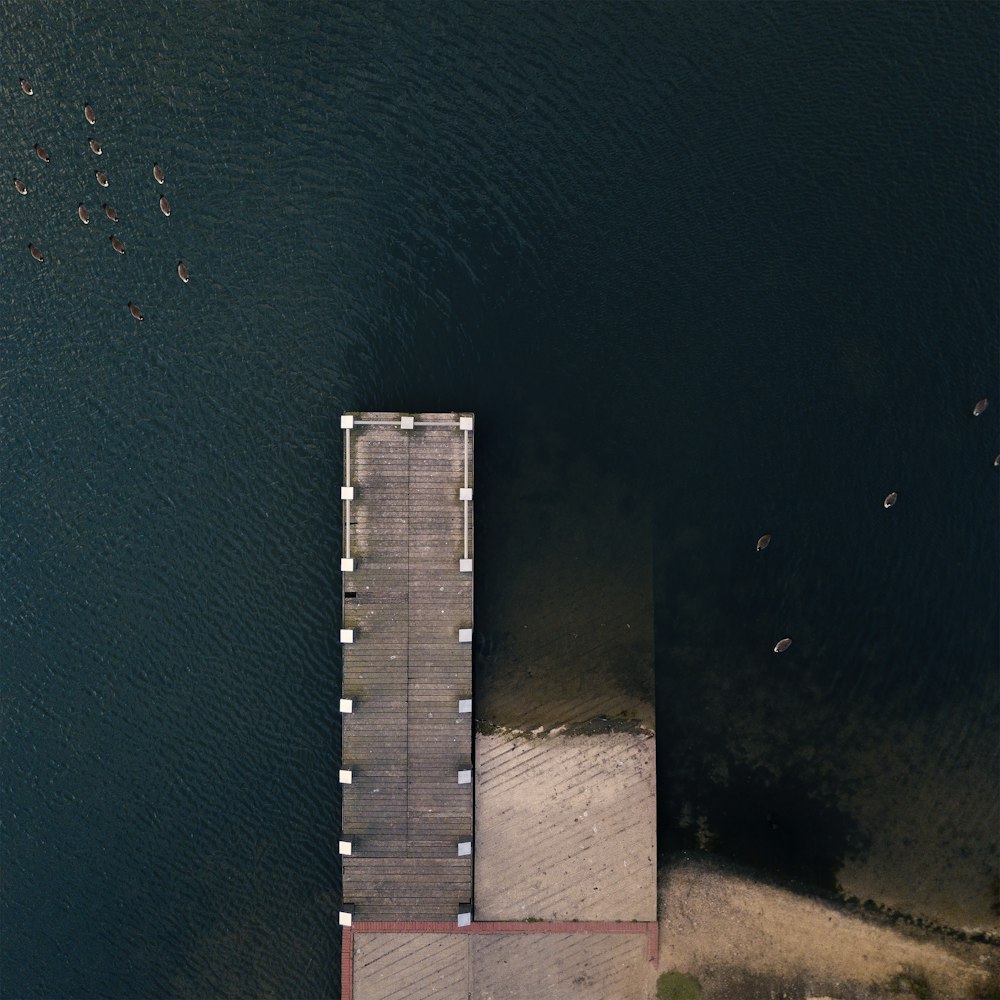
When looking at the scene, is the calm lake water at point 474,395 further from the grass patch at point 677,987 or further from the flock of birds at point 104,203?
the grass patch at point 677,987

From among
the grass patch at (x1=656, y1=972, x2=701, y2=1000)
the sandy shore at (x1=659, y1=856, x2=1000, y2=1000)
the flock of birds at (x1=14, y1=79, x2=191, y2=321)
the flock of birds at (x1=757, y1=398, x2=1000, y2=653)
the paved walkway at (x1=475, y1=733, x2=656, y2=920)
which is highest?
the flock of birds at (x1=14, y1=79, x2=191, y2=321)

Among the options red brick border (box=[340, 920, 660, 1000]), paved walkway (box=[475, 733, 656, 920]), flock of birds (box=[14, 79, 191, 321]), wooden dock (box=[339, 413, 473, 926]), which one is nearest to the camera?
wooden dock (box=[339, 413, 473, 926])

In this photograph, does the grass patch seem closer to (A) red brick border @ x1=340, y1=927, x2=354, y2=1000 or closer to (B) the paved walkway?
(B) the paved walkway

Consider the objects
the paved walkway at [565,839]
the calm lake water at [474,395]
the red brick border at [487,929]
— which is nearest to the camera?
the red brick border at [487,929]

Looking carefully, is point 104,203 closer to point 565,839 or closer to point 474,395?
point 474,395

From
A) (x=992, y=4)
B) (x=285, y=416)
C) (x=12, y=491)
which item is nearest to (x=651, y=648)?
(x=285, y=416)

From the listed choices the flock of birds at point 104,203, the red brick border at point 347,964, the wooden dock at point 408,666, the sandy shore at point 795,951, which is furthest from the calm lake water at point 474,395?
the wooden dock at point 408,666

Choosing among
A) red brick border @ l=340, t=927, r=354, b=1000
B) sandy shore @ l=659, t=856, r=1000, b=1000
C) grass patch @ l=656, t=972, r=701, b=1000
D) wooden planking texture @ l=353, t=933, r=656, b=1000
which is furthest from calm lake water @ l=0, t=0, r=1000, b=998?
grass patch @ l=656, t=972, r=701, b=1000
